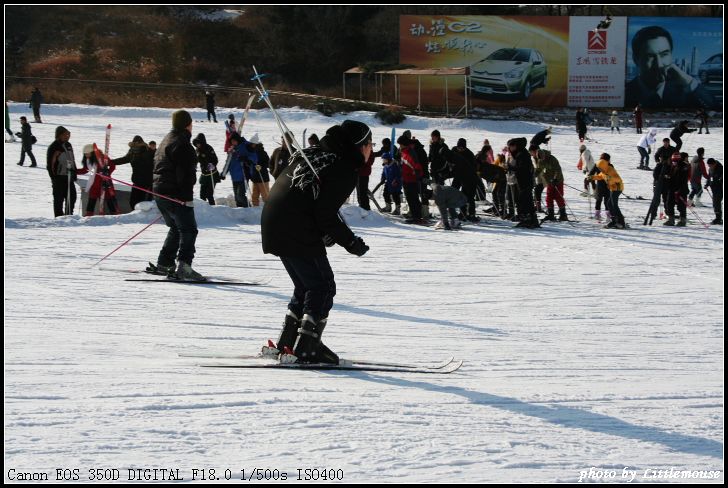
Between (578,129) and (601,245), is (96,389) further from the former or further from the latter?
(578,129)

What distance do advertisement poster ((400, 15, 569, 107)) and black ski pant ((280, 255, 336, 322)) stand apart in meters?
39.3

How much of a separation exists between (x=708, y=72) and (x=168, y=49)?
28074mm

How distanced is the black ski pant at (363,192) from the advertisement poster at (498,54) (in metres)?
28.4

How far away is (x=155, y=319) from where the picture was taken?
304 inches

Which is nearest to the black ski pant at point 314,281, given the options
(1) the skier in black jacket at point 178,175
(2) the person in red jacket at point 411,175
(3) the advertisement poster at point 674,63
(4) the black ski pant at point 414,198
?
(1) the skier in black jacket at point 178,175

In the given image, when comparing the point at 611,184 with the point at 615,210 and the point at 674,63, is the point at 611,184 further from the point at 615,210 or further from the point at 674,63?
the point at 674,63

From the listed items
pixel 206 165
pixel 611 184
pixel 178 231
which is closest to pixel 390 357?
pixel 178 231

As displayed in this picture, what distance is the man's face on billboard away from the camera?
4566 centimetres

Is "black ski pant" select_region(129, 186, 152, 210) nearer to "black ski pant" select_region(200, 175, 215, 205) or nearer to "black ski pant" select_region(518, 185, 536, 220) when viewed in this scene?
"black ski pant" select_region(200, 175, 215, 205)

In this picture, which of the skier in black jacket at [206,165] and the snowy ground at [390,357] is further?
the skier in black jacket at [206,165]

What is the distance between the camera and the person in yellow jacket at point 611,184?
1603 centimetres

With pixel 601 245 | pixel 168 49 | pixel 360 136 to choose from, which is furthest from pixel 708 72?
pixel 360 136

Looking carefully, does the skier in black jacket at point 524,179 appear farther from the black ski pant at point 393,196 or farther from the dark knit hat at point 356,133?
the dark knit hat at point 356,133

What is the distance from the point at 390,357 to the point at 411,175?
9292mm
